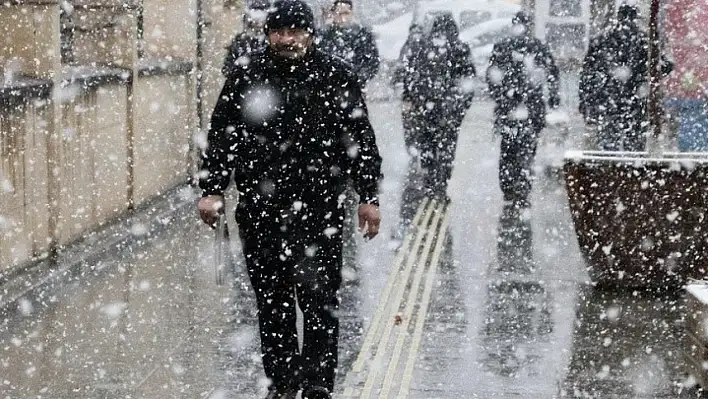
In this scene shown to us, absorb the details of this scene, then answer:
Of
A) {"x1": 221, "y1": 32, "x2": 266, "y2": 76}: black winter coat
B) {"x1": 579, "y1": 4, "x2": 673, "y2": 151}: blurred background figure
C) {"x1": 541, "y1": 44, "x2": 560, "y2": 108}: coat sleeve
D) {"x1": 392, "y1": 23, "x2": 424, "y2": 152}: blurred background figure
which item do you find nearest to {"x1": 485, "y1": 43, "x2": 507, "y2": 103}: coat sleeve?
{"x1": 541, "y1": 44, "x2": 560, "y2": 108}: coat sleeve

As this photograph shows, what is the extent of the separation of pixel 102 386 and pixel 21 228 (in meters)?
3.40

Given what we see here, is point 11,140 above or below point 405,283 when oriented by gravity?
above

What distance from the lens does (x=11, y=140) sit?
1089 cm

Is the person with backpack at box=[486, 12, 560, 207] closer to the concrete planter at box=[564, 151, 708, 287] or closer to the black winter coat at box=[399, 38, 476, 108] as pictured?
the black winter coat at box=[399, 38, 476, 108]

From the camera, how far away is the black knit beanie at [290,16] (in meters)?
7.11

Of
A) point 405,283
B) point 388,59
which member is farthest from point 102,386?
point 388,59

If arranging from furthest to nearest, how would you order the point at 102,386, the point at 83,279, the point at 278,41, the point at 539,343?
the point at 83,279
the point at 539,343
the point at 102,386
the point at 278,41

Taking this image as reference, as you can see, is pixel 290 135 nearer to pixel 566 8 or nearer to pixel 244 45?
pixel 244 45

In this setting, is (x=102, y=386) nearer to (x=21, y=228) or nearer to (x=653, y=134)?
(x=21, y=228)

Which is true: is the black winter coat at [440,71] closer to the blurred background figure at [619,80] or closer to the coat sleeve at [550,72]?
the coat sleeve at [550,72]

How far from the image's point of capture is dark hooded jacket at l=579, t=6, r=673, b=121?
17.4m

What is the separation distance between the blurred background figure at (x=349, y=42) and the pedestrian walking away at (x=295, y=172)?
10.9 m

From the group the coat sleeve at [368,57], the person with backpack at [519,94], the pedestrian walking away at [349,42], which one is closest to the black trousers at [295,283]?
the person with backpack at [519,94]

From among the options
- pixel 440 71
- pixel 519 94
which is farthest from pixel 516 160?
pixel 440 71
